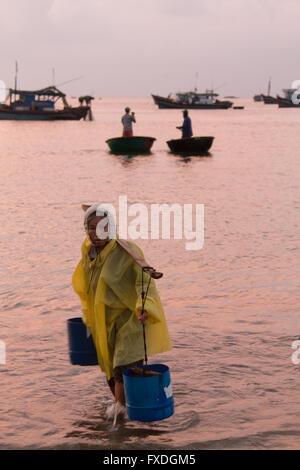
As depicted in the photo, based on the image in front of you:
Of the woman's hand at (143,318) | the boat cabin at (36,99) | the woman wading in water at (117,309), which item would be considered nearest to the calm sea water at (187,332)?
the woman wading in water at (117,309)

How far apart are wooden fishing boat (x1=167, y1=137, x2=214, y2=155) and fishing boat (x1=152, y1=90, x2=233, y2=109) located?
110580 millimetres

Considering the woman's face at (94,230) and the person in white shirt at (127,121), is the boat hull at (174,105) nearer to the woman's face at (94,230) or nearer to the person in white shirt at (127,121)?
the person in white shirt at (127,121)

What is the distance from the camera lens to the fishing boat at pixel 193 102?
14075 cm

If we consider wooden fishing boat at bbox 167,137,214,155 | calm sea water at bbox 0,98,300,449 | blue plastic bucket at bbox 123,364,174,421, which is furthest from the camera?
wooden fishing boat at bbox 167,137,214,155

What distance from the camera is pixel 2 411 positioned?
15.9 ft

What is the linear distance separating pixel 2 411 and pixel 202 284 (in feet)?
12.1

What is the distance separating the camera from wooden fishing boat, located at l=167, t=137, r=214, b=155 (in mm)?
27266

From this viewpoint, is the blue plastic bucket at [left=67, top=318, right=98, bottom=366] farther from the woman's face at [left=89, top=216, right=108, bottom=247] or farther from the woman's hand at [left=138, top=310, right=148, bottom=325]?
the woman's hand at [left=138, top=310, right=148, bottom=325]

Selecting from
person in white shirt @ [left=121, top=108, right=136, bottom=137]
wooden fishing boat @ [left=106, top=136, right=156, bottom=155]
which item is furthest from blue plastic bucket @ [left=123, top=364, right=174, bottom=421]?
wooden fishing boat @ [left=106, top=136, right=156, bottom=155]

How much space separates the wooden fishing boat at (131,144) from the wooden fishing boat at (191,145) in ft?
3.16

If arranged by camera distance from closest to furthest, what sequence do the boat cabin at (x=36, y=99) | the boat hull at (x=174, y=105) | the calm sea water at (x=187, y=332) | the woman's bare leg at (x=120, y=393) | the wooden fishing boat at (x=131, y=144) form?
the woman's bare leg at (x=120, y=393) < the calm sea water at (x=187, y=332) < the wooden fishing boat at (x=131, y=144) < the boat cabin at (x=36, y=99) < the boat hull at (x=174, y=105)
